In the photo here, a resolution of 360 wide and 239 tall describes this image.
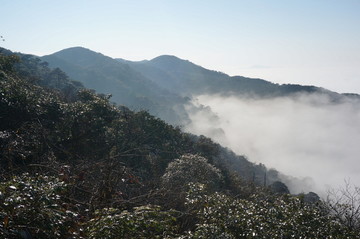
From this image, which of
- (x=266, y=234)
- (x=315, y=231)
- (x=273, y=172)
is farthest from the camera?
(x=273, y=172)

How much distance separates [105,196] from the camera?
7.77m

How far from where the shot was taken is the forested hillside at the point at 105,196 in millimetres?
5387

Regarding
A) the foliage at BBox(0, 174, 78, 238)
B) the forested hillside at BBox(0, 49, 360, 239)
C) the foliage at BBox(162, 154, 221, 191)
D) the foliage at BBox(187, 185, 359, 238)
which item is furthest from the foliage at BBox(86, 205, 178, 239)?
the foliage at BBox(162, 154, 221, 191)

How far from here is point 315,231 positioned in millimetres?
8250

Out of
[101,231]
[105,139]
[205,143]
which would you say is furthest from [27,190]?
[205,143]

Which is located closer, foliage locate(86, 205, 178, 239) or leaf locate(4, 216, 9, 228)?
leaf locate(4, 216, 9, 228)

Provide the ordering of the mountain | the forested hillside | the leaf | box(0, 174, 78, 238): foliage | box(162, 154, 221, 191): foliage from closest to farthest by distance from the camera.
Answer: the leaf
box(0, 174, 78, 238): foliage
the forested hillside
box(162, 154, 221, 191): foliage
the mountain

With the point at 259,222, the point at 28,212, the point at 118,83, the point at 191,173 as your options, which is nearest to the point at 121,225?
the point at 28,212

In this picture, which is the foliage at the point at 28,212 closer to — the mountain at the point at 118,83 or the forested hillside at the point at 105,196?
the forested hillside at the point at 105,196

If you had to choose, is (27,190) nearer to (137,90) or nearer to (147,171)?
(147,171)

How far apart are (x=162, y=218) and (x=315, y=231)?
15.1 ft

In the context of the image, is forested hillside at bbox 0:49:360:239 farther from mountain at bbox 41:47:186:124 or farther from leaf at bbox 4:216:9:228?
mountain at bbox 41:47:186:124

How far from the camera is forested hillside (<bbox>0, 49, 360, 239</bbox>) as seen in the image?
5387 mm

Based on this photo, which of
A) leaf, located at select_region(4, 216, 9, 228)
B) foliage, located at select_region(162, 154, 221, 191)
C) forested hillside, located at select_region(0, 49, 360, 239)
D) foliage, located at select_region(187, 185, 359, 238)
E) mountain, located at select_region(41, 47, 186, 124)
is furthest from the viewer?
mountain, located at select_region(41, 47, 186, 124)
